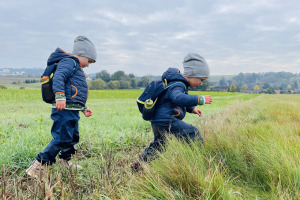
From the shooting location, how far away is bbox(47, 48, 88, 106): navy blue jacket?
2.40 metres

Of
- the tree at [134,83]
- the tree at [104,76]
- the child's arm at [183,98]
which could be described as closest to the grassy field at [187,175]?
the child's arm at [183,98]

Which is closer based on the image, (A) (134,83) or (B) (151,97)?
(B) (151,97)

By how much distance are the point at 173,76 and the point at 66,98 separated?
126 centimetres

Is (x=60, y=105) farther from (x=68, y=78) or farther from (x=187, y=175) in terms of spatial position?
(x=187, y=175)

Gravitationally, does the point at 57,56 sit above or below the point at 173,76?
above

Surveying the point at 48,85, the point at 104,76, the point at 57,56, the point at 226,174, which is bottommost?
the point at 226,174

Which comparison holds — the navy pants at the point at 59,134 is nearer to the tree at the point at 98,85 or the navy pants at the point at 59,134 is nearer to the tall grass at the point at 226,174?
the tall grass at the point at 226,174

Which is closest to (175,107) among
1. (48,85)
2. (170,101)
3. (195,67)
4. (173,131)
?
(170,101)

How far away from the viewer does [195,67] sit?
2783mm

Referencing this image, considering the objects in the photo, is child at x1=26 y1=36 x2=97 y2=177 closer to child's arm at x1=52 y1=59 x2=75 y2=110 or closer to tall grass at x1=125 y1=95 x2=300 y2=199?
child's arm at x1=52 y1=59 x2=75 y2=110

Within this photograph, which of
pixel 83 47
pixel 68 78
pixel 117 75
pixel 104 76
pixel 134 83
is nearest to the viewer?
pixel 68 78

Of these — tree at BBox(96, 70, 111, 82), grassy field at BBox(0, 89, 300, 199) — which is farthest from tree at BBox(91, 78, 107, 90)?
grassy field at BBox(0, 89, 300, 199)

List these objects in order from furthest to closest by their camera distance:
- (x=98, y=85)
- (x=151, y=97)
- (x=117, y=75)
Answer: (x=117, y=75) → (x=98, y=85) → (x=151, y=97)

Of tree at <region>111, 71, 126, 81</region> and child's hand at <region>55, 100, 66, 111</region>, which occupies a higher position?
tree at <region>111, 71, 126, 81</region>
